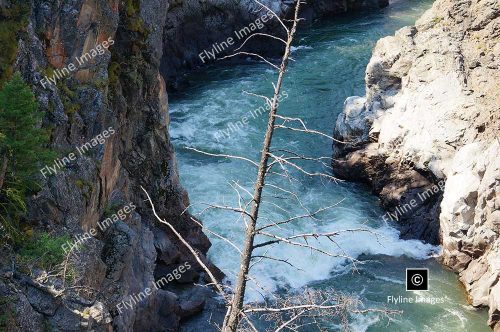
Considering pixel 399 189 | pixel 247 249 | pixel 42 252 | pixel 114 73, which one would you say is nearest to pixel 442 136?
pixel 399 189

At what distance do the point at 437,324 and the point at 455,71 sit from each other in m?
9.66

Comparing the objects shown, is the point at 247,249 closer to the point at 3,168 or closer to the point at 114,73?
the point at 3,168

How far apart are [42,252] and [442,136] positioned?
51.3ft

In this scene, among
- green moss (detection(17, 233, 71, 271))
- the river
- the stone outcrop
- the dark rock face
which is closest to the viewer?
green moss (detection(17, 233, 71, 271))

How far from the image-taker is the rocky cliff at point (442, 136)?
2000cm

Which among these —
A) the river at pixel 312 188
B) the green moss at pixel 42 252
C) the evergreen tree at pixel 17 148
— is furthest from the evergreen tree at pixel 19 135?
the river at pixel 312 188

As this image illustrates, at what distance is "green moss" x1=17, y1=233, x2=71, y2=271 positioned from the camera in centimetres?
1102

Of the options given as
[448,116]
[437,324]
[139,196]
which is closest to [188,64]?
[448,116]

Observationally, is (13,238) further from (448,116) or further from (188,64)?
(188,64)

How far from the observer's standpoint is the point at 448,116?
23.2 m

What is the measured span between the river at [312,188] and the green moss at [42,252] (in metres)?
3.30

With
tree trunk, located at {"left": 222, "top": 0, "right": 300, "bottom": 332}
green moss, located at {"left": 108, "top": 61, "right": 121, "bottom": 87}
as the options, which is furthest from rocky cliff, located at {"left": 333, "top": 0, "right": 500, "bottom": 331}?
tree trunk, located at {"left": 222, "top": 0, "right": 300, "bottom": 332}

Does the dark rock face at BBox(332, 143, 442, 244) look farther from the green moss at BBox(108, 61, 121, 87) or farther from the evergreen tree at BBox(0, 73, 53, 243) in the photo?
the evergreen tree at BBox(0, 73, 53, 243)

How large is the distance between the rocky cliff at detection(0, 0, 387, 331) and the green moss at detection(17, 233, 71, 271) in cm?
19
